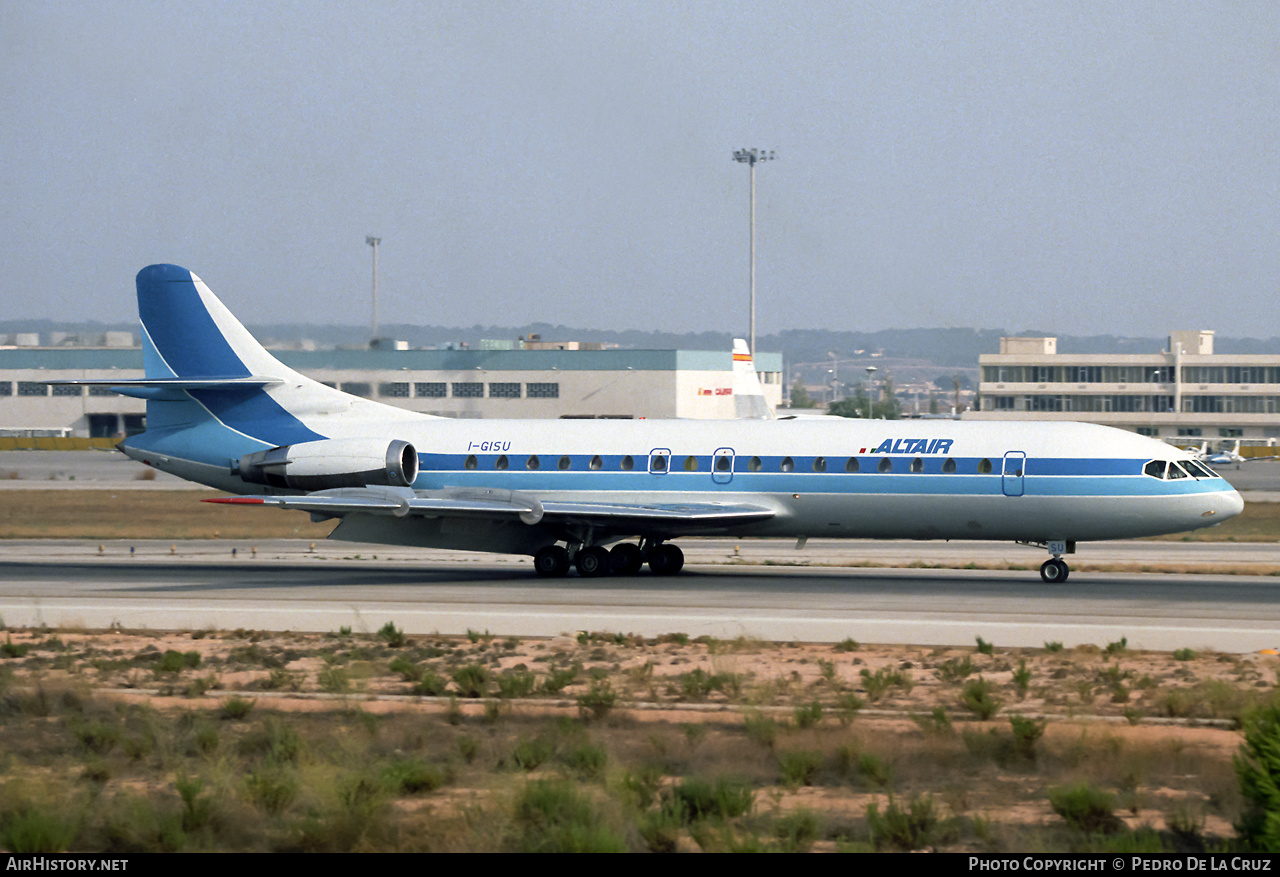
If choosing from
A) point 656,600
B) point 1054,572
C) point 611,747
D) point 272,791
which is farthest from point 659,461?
point 272,791

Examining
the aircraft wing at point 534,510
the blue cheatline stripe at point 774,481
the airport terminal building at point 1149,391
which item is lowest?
the aircraft wing at point 534,510

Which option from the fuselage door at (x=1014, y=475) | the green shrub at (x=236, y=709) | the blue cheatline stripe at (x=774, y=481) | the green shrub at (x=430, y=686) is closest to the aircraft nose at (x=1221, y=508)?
the blue cheatline stripe at (x=774, y=481)

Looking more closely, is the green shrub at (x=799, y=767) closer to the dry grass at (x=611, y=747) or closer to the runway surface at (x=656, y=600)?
the dry grass at (x=611, y=747)

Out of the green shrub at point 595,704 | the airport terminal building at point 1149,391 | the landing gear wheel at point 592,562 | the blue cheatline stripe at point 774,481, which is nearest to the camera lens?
the green shrub at point 595,704

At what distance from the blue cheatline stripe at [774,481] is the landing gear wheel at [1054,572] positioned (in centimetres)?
174

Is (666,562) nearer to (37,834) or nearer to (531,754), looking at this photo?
(531,754)

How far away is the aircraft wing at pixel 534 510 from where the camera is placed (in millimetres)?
30312

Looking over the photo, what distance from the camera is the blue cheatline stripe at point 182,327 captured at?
3406 cm

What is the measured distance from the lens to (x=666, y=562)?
3272 centimetres

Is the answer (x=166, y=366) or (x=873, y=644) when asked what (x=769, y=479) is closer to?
(x=873, y=644)

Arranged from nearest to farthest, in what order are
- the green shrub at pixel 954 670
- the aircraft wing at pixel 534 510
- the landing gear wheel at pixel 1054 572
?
the green shrub at pixel 954 670 → the landing gear wheel at pixel 1054 572 → the aircraft wing at pixel 534 510

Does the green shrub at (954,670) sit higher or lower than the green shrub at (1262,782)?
lower

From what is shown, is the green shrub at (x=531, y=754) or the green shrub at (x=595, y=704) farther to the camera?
the green shrub at (x=595, y=704)
